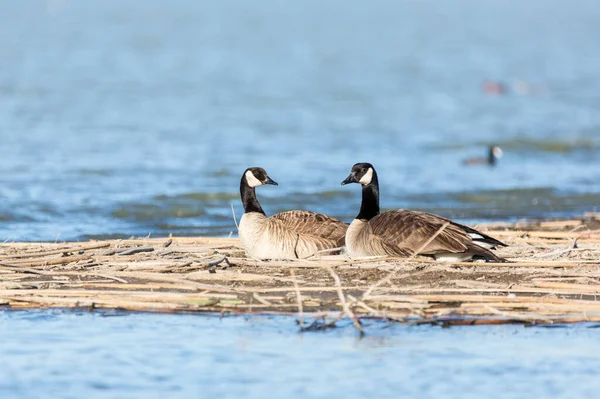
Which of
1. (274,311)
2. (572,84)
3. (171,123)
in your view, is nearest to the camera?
(274,311)

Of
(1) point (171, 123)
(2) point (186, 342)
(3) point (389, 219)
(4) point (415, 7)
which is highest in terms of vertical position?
(4) point (415, 7)

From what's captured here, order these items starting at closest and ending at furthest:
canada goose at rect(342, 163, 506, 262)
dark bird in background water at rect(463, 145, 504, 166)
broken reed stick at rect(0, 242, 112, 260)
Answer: canada goose at rect(342, 163, 506, 262), broken reed stick at rect(0, 242, 112, 260), dark bird in background water at rect(463, 145, 504, 166)

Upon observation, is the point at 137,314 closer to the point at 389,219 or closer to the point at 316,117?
the point at 389,219

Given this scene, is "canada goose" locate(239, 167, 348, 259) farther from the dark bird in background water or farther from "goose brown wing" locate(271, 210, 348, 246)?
the dark bird in background water

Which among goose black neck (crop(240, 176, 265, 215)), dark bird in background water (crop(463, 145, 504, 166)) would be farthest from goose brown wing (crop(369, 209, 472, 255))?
dark bird in background water (crop(463, 145, 504, 166))

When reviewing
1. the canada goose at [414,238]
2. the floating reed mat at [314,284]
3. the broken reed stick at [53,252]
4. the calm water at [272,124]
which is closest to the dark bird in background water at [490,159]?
the calm water at [272,124]

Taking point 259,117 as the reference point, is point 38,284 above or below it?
below

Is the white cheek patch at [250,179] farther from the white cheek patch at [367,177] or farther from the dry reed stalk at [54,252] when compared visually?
the dry reed stalk at [54,252]

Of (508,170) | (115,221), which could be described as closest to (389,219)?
(115,221)

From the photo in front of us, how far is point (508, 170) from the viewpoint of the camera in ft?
87.3

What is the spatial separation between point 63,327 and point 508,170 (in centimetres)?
1813

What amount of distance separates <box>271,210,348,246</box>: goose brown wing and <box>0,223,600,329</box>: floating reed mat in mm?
534

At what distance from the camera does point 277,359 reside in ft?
29.6

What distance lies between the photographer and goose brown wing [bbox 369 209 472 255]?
11398 millimetres
